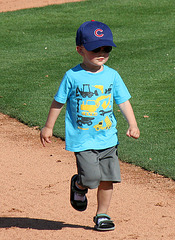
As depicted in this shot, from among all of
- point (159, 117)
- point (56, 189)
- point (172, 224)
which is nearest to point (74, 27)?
point (159, 117)

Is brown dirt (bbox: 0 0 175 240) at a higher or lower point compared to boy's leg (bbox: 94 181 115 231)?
lower

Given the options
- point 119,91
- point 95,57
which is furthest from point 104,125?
point 95,57

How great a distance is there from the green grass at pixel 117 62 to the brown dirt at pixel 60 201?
0.53 m

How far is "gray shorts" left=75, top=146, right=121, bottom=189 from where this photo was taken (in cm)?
455

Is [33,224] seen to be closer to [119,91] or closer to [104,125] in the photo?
[104,125]

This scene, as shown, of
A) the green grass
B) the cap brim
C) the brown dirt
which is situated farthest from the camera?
the green grass

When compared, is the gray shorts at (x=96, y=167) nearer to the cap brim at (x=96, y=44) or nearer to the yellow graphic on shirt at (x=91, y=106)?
the yellow graphic on shirt at (x=91, y=106)

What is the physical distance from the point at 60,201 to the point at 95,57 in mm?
1816

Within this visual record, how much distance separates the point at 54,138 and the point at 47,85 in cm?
303

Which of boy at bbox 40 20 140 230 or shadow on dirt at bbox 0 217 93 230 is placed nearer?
boy at bbox 40 20 140 230

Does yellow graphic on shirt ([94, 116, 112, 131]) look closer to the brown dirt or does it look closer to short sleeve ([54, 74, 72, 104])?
short sleeve ([54, 74, 72, 104])

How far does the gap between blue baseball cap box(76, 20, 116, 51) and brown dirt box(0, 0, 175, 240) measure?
5.63ft

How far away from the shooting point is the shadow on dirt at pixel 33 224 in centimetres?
495

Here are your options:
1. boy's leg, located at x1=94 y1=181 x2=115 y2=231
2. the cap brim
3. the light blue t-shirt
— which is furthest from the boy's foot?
the cap brim
